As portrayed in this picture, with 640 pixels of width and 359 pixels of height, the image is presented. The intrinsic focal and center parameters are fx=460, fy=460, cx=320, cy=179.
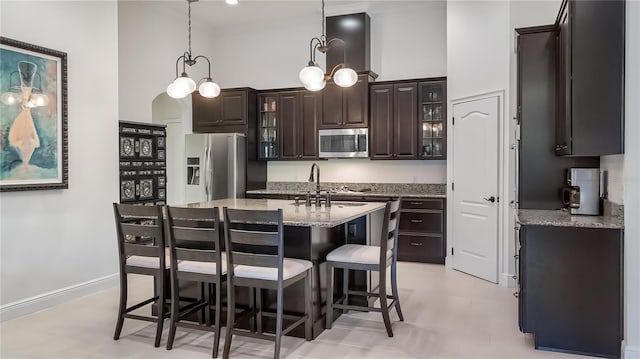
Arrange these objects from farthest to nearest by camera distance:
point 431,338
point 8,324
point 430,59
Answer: point 430,59 < point 8,324 < point 431,338

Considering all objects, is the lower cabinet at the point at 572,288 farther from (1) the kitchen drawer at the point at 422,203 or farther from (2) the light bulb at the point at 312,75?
(1) the kitchen drawer at the point at 422,203

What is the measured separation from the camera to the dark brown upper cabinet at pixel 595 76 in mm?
2953

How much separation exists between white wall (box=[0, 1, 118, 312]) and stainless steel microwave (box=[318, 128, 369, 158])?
116 inches

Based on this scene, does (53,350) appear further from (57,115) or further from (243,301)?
(57,115)

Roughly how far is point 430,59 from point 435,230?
246 cm

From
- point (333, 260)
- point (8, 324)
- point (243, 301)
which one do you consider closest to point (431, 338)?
point (333, 260)

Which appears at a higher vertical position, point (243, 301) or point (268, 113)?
point (268, 113)

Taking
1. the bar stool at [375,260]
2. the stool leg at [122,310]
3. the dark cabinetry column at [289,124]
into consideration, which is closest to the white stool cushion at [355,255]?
Answer: the bar stool at [375,260]

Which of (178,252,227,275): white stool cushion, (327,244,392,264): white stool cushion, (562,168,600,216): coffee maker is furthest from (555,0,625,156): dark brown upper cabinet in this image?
(178,252,227,275): white stool cushion

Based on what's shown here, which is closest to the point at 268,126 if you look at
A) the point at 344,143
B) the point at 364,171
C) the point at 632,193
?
the point at 344,143

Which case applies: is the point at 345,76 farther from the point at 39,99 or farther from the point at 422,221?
the point at 422,221

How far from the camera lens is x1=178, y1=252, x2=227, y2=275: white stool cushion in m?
3.19

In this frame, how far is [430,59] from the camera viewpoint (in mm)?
6570

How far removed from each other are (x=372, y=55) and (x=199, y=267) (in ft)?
15.4
